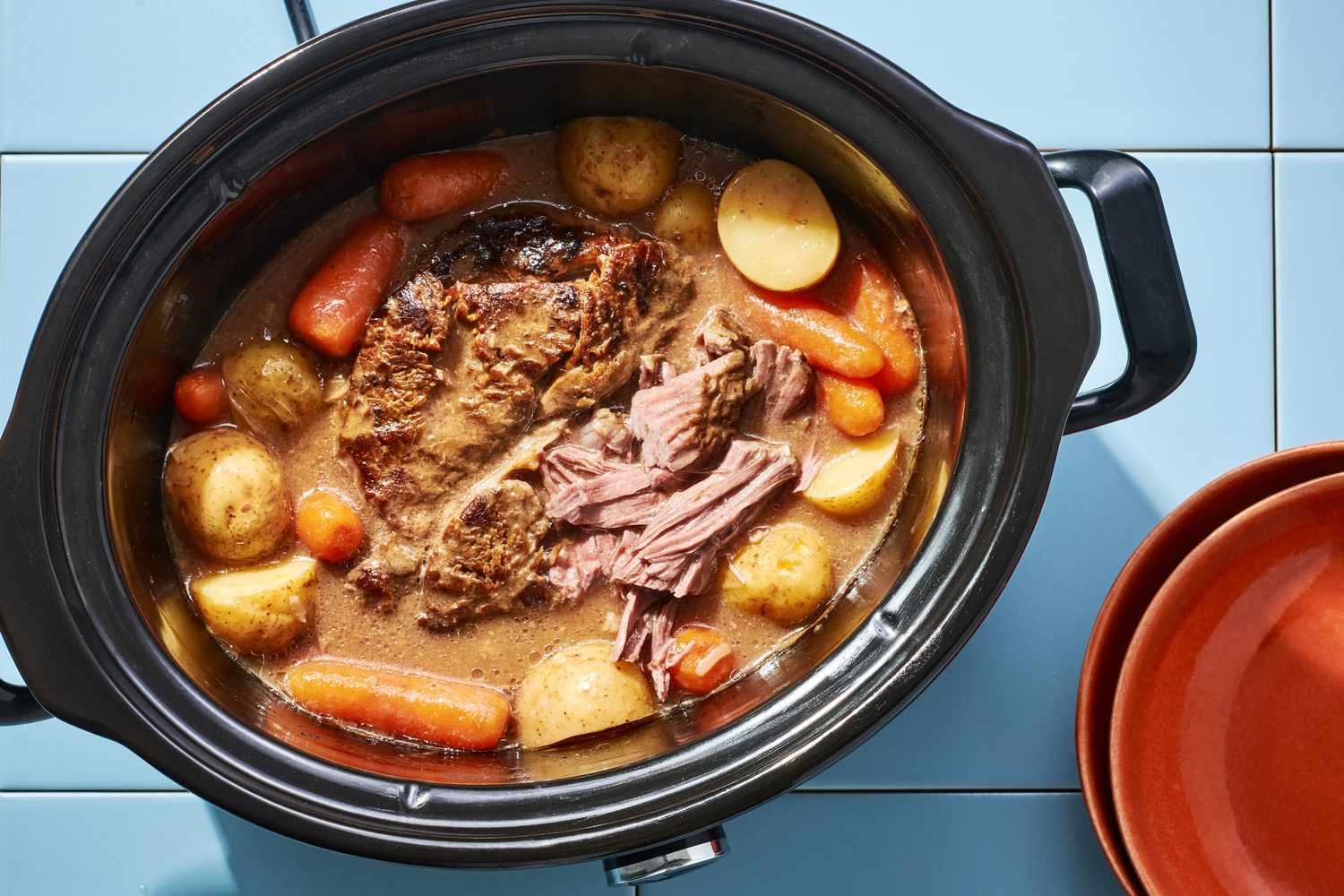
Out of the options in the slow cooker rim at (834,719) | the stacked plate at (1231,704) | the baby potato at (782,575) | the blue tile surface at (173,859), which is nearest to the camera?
the slow cooker rim at (834,719)

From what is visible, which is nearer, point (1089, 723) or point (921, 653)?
point (921, 653)

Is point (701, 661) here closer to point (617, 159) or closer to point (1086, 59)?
point (617, 159)

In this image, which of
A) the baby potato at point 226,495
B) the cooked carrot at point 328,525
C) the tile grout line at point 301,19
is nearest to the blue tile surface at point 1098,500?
the cooked carrot at point 328,525

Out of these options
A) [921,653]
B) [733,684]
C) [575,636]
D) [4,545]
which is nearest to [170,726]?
[4,545]

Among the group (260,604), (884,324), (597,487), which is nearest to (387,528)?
(260,604)

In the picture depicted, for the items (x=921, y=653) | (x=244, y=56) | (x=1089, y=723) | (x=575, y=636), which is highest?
(x=244, y=56)

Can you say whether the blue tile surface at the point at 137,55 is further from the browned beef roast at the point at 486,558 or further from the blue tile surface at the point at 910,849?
the blue tile surface at the point at 910,849

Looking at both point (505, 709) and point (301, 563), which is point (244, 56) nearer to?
point (301, 563)
